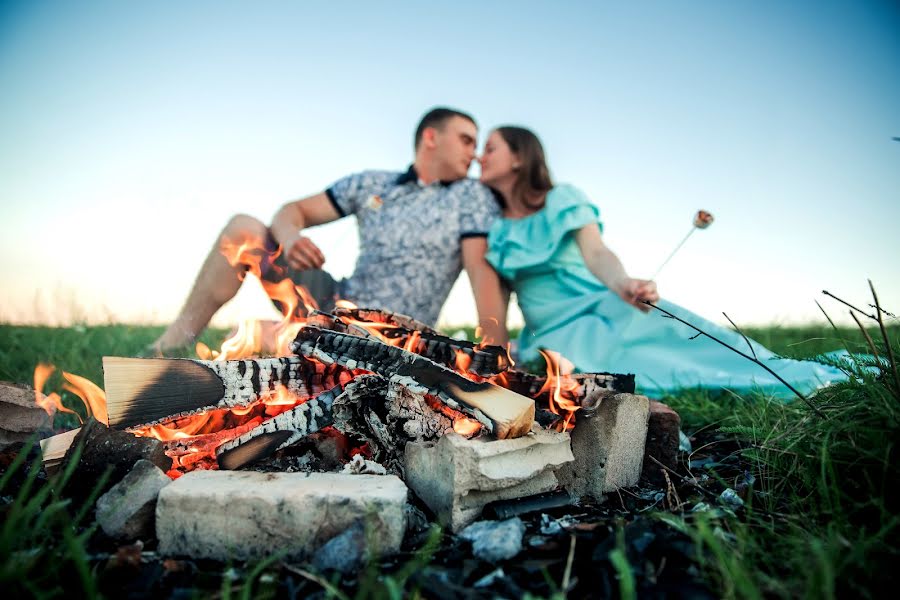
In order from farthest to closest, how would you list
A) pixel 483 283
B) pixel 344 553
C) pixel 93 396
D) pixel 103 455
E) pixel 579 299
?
pixel 483 283 < pixel 579 299 < pixel 93 396 < pixel 103 455 < pixel 344 553

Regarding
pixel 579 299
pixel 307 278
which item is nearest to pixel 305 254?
pixel 307 278

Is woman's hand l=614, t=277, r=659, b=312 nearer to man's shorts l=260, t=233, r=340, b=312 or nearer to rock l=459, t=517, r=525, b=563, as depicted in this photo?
rock l=459, t=517, r=525, b=563

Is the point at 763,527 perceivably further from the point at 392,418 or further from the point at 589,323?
the point at 589,323

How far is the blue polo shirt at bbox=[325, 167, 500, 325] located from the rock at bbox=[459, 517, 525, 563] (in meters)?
3.11

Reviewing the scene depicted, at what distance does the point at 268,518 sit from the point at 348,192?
3.83m

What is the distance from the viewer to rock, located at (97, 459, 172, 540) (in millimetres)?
1577

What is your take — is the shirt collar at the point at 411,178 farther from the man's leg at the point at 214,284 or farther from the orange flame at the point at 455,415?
the orange flame at the point at 455,415

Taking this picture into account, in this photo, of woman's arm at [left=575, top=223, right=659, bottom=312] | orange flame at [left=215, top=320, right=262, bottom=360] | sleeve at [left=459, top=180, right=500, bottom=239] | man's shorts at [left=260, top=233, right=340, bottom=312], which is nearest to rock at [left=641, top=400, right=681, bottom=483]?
woman's arm at [left=575, top=223, right=659, bottom=312]

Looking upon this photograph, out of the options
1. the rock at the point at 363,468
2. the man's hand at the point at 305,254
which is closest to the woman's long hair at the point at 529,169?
the man's hand at the point at 305,254

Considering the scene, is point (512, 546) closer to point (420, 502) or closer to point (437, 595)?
point (437, 595)

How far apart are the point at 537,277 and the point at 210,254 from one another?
8.99 ft

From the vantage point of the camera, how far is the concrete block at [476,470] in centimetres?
167

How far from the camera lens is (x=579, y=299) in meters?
4.42

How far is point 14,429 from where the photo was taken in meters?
2.18
